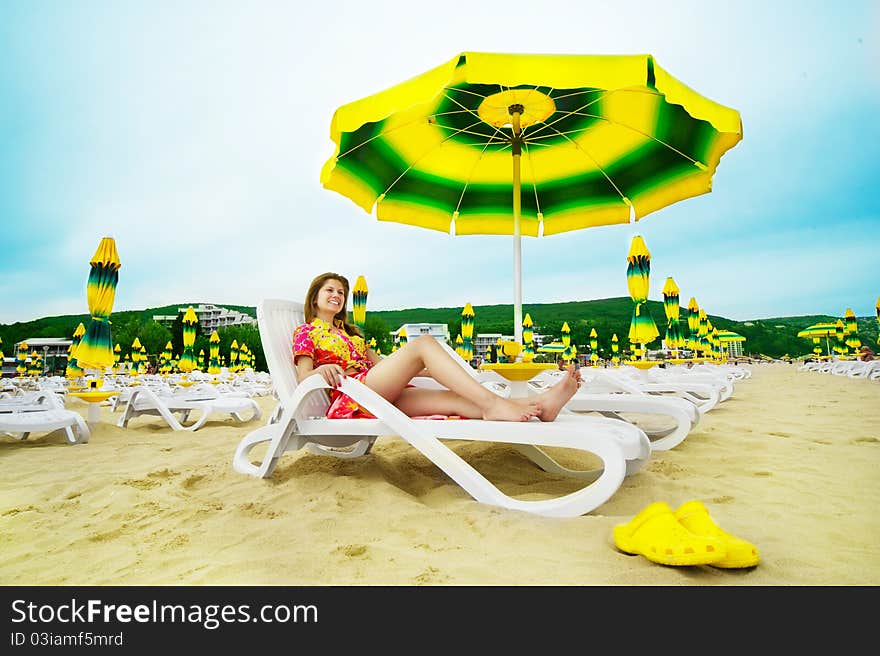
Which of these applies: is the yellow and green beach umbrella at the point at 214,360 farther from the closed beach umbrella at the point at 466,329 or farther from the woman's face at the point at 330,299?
the woman's face at the point at 330,299

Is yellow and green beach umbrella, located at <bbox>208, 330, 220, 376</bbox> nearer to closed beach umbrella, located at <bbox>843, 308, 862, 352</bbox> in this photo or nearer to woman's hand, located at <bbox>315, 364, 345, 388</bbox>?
woman's hand, located at <bbox>315, 364, 345, 388</bbox>

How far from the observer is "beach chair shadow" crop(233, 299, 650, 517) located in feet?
5.74

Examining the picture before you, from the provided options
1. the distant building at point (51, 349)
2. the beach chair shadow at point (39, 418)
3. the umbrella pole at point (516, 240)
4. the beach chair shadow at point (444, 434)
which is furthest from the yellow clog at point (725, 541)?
the distant building at point (51, 349)

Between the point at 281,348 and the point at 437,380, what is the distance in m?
1.04

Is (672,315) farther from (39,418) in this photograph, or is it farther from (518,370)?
(39,418)

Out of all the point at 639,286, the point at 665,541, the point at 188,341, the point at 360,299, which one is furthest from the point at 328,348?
the point at 188,341

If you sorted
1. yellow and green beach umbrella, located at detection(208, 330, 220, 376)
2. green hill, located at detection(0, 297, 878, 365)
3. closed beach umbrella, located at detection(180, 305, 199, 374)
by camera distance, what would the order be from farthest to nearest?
green hill, located at detection(0, 297, 878, 365) < yellow and green beach umbrella, located at detection(208, 330, 220, 376) < closed beach umbrella, located at detection(180, 305, 199, 374)

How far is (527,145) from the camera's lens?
4.02 m

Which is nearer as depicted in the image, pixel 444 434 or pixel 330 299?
pixel 444 434

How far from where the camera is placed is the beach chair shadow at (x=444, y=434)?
1749 mm

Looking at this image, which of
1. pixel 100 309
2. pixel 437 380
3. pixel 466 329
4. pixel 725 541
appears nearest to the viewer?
pixel 725 541

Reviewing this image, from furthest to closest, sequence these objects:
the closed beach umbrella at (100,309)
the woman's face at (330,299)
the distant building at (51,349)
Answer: the distant building at (51,349) → the closed beach umbrella at (100,309) → the woman's face at (330,299)

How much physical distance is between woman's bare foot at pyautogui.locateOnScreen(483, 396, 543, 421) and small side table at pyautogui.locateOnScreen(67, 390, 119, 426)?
4.63 metres

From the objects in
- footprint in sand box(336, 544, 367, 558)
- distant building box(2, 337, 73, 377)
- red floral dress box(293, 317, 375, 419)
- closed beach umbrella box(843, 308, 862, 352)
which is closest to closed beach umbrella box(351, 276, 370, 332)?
red floral dress box(293, 317, 375, 419)
